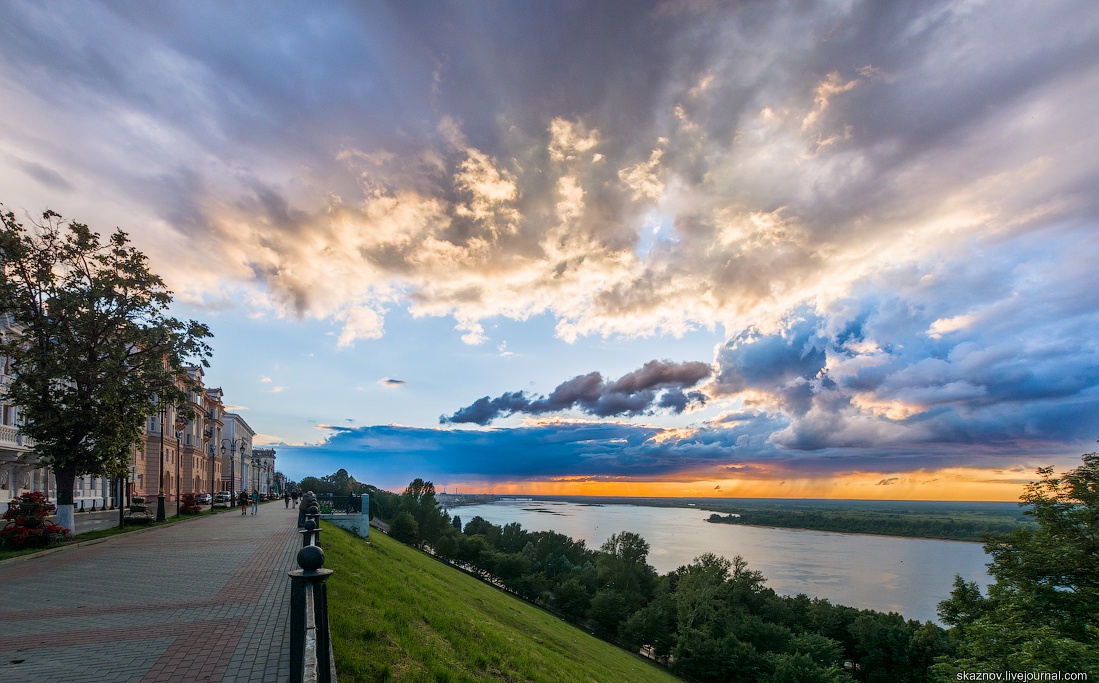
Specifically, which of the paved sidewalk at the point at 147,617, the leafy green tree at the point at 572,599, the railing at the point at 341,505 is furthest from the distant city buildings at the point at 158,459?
the leafy green tree at the point at 572,599

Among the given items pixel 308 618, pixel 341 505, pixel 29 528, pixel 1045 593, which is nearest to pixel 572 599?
pixel 341 505

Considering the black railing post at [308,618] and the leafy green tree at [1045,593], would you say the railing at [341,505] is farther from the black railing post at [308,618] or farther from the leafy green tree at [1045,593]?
the leafy green tree at [1045,593]

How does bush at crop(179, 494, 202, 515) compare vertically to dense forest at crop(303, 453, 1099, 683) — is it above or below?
above

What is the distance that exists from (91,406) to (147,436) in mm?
30726

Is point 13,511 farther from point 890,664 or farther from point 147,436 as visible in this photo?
point 890,664

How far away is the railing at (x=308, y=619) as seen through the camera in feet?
11.6

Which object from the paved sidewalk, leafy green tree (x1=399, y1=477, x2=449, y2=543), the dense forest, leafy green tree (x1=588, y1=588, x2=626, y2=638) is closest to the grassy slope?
the paved sidewalk

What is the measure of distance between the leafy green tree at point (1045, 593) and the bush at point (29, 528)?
2890cm

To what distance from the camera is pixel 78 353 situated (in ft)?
62.3

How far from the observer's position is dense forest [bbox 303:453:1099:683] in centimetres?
1753

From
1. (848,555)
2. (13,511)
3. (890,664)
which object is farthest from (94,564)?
(848,555)

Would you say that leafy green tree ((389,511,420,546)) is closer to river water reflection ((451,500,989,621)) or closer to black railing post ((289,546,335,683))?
river water reflection ((451,500,989,621))

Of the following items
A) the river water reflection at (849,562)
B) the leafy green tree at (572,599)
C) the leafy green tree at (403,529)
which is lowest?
the river water reflection at (849,562)

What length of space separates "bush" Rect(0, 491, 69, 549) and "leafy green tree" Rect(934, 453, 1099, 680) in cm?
2890
